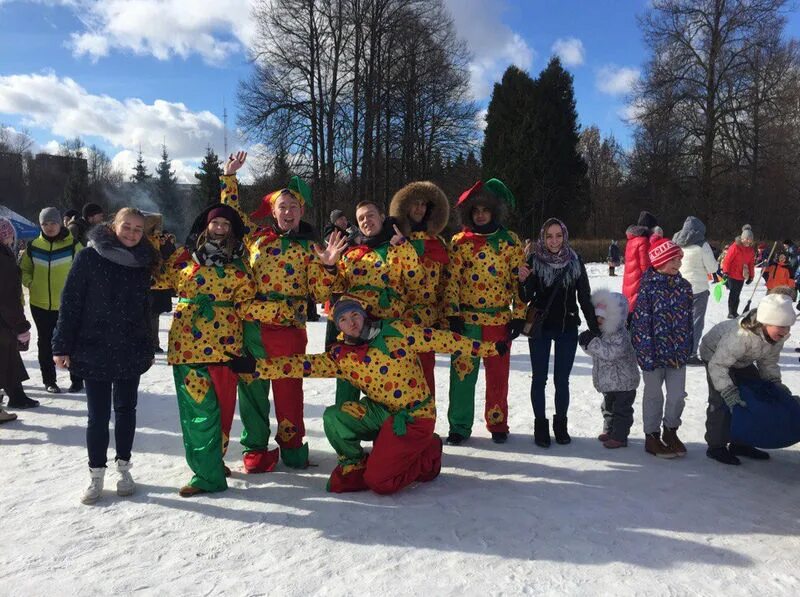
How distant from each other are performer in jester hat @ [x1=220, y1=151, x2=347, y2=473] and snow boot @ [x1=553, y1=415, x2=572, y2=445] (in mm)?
1981

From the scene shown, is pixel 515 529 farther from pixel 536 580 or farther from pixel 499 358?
pixel 499 358

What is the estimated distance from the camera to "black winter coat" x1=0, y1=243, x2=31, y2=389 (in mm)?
4855

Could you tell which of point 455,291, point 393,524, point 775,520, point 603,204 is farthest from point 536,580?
point 603,204

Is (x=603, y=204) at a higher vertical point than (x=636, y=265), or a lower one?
higher

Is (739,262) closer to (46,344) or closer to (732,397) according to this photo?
(732,397)

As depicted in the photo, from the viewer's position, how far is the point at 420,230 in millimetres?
4312

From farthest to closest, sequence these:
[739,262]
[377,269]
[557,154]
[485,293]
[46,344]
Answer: [557,154] < [739,262] < [46,344] < [485,293] < [377,269]

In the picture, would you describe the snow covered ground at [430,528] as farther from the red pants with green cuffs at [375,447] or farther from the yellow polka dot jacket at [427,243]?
the yellow polka dot jacket at [427,243]

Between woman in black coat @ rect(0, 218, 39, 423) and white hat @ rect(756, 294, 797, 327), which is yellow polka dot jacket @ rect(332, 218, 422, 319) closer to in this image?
white hat @ rect(756, 294, 797, 327)

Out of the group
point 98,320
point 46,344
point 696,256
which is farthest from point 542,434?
point 46,344

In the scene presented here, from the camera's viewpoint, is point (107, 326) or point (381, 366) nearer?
point (107, 326)

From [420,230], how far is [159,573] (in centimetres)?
277

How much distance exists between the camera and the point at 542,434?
443cm

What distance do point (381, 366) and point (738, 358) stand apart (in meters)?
2.45
